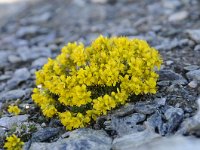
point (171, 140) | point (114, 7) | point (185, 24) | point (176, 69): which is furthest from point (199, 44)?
point (114, 7)

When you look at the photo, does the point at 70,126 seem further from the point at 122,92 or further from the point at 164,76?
the point at 164,76

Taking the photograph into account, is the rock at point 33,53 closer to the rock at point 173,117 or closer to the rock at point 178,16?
the rock at point 178,16

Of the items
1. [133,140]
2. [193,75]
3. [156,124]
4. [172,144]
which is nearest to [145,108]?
[156,124]

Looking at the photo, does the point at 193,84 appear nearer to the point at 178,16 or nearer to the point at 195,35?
the point at 195,35

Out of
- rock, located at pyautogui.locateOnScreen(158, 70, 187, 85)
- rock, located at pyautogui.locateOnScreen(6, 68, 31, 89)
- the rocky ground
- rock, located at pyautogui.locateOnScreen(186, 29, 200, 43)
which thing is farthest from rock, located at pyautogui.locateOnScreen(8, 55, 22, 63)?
rock, located at pyautogui.locateOnScreen(158, 70, 187, 85)

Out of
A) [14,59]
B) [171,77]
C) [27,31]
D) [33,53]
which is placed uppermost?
[27,31]

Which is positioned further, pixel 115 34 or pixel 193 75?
pixel 115 34

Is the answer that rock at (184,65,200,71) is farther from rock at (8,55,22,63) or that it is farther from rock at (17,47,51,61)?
rock at (8,55,22,63)
